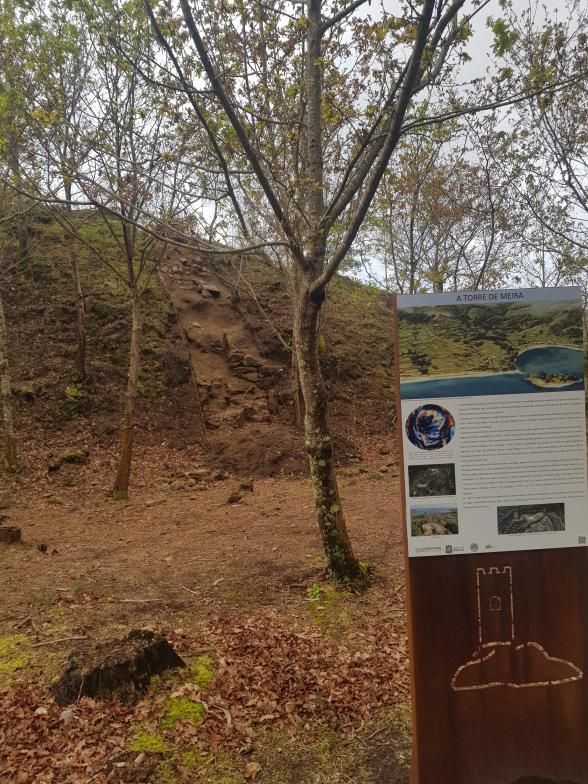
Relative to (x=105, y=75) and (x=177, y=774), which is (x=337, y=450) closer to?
(x=105, y=75)

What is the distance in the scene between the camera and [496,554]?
9.41ft

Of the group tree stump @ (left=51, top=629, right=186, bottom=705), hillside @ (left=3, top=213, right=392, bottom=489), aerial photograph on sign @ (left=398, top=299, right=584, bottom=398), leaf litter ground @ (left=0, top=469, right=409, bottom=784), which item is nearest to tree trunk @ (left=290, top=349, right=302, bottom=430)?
hillside @ (left=3, top=213, right=392, bottom=489)

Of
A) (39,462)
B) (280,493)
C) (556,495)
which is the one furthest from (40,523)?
(556,495)

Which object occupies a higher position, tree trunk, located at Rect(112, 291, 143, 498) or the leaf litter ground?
tree trunk, located at Rect(112, 291, 143, 498)

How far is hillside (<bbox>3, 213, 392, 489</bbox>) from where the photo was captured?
1374cm

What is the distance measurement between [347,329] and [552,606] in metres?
19.8

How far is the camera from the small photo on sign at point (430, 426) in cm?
289

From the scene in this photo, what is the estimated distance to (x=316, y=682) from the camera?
13.8 ft

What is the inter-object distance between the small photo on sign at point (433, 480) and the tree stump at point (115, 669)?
2418 millimetres

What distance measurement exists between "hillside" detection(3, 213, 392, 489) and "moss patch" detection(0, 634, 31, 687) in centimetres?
731

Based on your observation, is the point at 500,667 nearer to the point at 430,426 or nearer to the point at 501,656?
the point at 501,656

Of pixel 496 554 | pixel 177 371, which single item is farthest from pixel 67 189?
pixel 496 554

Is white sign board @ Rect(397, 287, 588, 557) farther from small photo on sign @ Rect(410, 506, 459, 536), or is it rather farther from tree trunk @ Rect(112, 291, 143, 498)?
tree trunk @ Rect(112, 291, 143, 498)

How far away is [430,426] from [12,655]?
3920 mm
